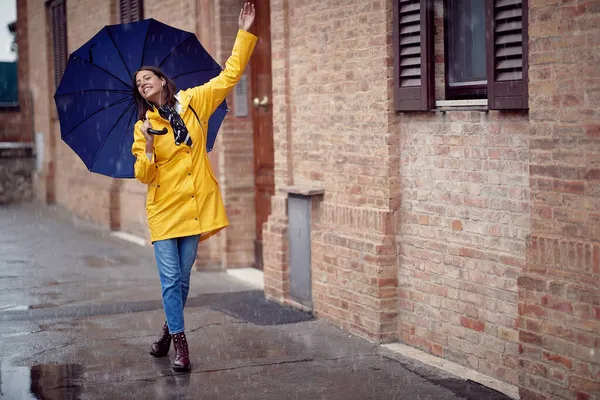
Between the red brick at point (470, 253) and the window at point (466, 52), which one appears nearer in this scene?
the window at point (466, 52)

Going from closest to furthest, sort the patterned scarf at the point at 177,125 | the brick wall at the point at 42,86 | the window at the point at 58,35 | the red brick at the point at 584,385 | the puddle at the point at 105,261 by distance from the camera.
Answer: the red brick at the point at 584,385 → the patterned scarf at the point at 177,125 → the puddle at the point at 105,261 → the window at the point at 58,35 → the brick wall at the point at 42,86

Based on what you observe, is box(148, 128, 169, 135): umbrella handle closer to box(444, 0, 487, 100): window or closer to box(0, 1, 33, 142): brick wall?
box(444, 0, 487, 100): window

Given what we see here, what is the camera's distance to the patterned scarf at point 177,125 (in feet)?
22.2

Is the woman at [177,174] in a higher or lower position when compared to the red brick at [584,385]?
higher

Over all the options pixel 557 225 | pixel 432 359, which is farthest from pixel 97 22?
pixel 557 225

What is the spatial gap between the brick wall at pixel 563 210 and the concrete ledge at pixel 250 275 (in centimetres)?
459

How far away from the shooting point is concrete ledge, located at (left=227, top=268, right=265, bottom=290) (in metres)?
10.4

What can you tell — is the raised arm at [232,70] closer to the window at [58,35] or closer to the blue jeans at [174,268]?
the blue jeans at [174,268]

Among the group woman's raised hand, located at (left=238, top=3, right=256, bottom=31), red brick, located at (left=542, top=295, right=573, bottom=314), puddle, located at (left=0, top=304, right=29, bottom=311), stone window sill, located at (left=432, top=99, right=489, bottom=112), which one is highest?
woman's raised hand, located at (left=238, top=3, right=256, bottom=31)

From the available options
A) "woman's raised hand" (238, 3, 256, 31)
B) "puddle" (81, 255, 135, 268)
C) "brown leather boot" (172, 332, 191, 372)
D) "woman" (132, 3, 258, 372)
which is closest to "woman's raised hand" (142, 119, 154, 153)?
"woman" (132, 3, 258, 372)

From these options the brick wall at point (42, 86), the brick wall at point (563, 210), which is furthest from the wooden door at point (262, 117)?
the brick wall at point (42, 86)

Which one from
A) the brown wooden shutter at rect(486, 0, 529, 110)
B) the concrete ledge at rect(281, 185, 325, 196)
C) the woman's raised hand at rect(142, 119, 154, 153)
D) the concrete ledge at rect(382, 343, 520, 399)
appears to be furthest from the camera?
the concrete ledge at rect(281, 185, 325, 196)

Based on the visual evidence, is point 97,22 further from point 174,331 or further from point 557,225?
point 557,225

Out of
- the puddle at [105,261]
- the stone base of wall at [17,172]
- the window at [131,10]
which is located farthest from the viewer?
the stone base of wall at [17,172]
